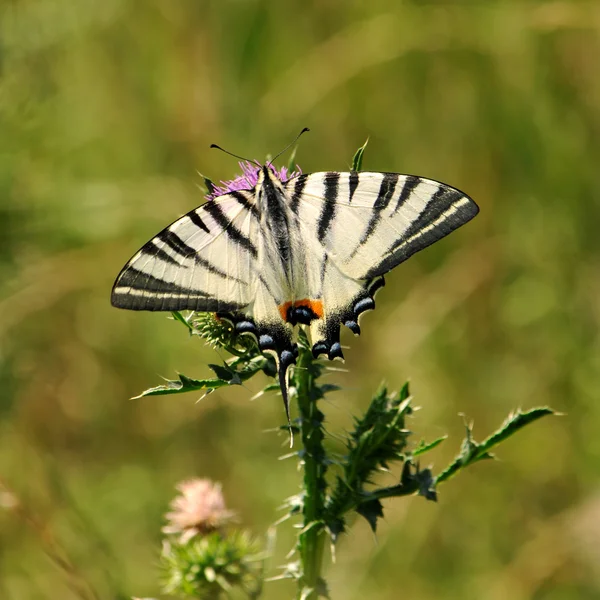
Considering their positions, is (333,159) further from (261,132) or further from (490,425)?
(490,425)

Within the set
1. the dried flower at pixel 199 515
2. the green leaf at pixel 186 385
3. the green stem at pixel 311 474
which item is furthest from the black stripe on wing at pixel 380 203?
the dried flower at pixel 199 515

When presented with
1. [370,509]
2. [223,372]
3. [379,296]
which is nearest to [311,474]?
[370,509]

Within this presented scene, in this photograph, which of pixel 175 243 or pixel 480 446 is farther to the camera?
pixel 175 243

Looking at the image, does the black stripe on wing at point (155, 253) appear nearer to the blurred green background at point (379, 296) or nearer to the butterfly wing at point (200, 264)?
the butterfly wing at point (200, 264)

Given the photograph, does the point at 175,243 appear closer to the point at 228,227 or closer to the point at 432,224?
the point at 228,227

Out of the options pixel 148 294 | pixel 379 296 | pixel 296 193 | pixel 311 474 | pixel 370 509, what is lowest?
pixel 370 509

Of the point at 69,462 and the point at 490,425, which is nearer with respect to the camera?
the point at 490,425

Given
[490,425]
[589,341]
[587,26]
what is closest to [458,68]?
[587,26]
